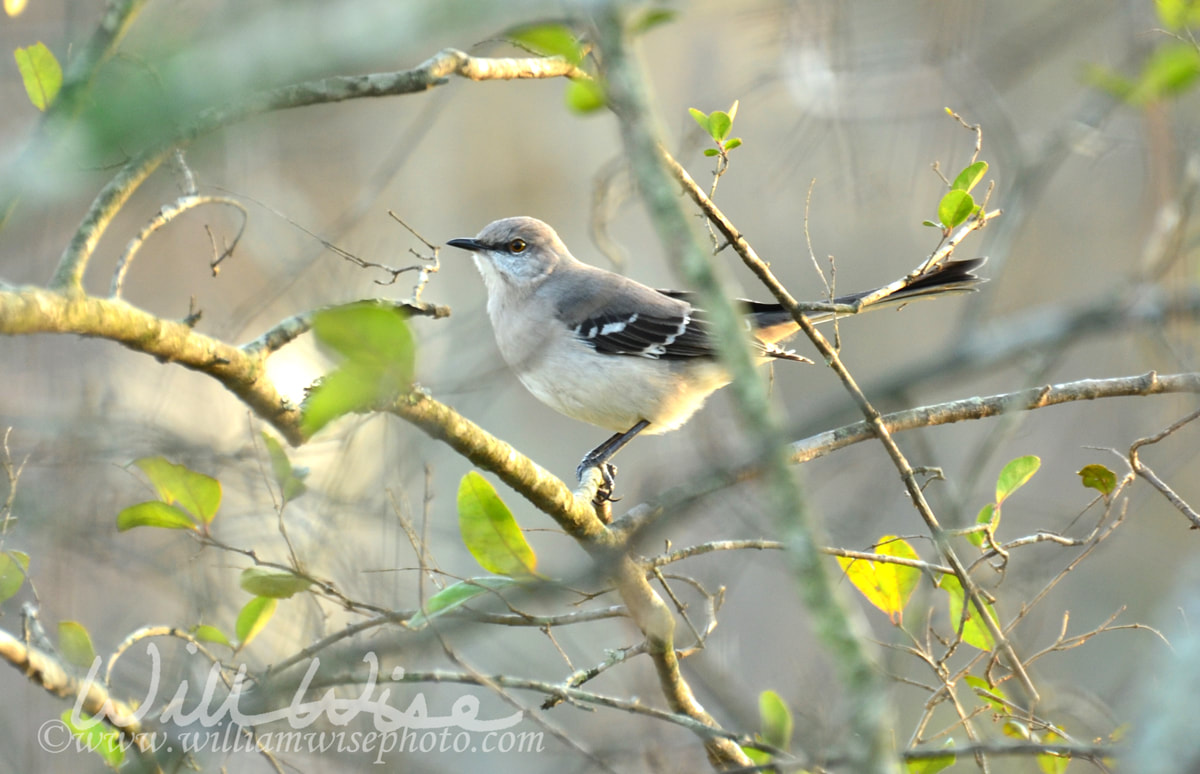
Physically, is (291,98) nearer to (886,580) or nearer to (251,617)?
(251,617)

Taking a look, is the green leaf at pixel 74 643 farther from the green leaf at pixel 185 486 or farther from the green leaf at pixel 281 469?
the green leaf at pixel 281 469

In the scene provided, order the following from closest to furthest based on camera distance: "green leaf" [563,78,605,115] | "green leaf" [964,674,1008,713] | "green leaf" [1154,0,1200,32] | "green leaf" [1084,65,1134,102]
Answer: "green leaf" [563,78,605,115]
"green leaf" [1084,65,1134,102]
"green leaf" [1154,0,1200,32]
"green leaf" [964,674,1008,713]

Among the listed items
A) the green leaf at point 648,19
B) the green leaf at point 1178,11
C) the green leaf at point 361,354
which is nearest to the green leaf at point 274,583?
the green leaf at point 361,354

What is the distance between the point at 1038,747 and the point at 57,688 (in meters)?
Result: 2.04

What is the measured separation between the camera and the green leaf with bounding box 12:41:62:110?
7.95 feet

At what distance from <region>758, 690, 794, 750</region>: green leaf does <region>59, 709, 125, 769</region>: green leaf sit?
5.17 feet

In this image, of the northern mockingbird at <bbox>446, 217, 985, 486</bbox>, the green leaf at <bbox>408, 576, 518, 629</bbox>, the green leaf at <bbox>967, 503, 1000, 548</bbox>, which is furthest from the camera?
the northern mockingbird at <bbox>446, 217, 985, 486</bbox>

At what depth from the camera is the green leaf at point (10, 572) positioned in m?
2.51

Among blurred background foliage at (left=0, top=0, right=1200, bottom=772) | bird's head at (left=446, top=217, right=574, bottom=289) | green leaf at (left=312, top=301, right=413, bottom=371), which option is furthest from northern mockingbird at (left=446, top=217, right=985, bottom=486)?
green leaf at (left=312, top=301, right=413, bottom=371)

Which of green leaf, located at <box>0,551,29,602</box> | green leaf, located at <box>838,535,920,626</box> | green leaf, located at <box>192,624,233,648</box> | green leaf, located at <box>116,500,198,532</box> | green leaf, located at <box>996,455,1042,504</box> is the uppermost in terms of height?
green leaf, located at <box>996,455,1042,504</box>

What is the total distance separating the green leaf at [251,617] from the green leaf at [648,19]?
6.55 ft

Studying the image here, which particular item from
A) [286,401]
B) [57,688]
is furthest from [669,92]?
[57,688]

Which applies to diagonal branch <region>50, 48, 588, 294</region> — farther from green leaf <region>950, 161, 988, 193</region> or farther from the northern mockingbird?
the northern mockingbird

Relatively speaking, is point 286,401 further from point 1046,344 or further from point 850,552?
point 1046,344
